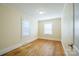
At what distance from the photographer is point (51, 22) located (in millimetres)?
6121

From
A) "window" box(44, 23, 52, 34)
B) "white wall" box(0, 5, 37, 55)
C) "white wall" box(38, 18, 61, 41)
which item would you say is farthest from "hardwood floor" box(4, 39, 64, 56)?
"window" box(44, 23, 52, 34)

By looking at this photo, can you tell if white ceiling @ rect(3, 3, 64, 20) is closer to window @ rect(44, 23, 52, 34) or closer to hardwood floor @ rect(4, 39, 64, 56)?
hardwood floor @ rect(4, 39, 64, 56)

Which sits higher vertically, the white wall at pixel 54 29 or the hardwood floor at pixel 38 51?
the white wall at pixel 54 29

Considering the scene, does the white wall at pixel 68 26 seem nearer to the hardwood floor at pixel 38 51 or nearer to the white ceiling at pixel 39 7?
the white ceiling at pixel 39 7

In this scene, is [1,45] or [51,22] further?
[51,22]

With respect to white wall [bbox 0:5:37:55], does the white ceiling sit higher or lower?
→ higher

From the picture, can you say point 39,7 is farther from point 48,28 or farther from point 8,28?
point 48,28

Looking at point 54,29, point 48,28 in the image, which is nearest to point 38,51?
point 54,29

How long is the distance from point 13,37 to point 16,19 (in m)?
0.68

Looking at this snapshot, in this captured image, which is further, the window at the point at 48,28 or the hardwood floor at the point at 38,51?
the window at the point at 48,28

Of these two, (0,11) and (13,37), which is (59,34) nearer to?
(13,37)

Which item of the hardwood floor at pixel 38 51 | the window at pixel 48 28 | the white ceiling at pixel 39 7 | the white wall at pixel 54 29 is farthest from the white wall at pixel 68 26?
the window at pixel 48 28

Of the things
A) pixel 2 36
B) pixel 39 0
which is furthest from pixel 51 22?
pixel 39 0

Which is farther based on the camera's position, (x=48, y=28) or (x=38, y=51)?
(x=48, y=28)
